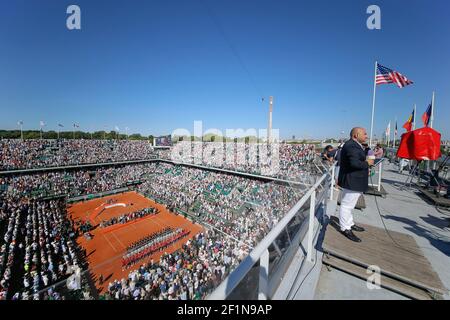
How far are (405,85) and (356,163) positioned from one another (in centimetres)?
1007

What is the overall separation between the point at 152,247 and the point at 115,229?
263 inches

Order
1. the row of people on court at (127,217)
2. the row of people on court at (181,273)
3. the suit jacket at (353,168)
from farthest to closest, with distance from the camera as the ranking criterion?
the row of people on court at (127,217)
the row of people on court at (181,273)
the suit jacket at (353,168)

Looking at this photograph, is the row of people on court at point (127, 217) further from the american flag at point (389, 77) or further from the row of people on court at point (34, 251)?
the american flag at point (389, 77)

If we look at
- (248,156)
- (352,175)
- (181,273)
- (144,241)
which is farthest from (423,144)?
(248,156)

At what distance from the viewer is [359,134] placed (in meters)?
3.03

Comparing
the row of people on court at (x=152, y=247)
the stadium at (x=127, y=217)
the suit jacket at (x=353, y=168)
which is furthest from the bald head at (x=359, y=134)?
the row of people on court at (x=152, y=247)

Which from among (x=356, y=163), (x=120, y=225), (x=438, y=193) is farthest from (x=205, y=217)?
(x=356, y=163)

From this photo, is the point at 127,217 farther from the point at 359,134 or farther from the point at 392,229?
the point at 359,134

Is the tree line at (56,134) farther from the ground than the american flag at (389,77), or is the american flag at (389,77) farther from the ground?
the american flag at (389,77)

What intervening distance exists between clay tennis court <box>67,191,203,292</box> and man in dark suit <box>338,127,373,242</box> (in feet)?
42.1

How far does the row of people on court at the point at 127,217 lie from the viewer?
65.8ft

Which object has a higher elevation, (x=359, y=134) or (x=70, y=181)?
(x=359, y=134)

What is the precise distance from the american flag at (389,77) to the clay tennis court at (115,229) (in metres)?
16.6
